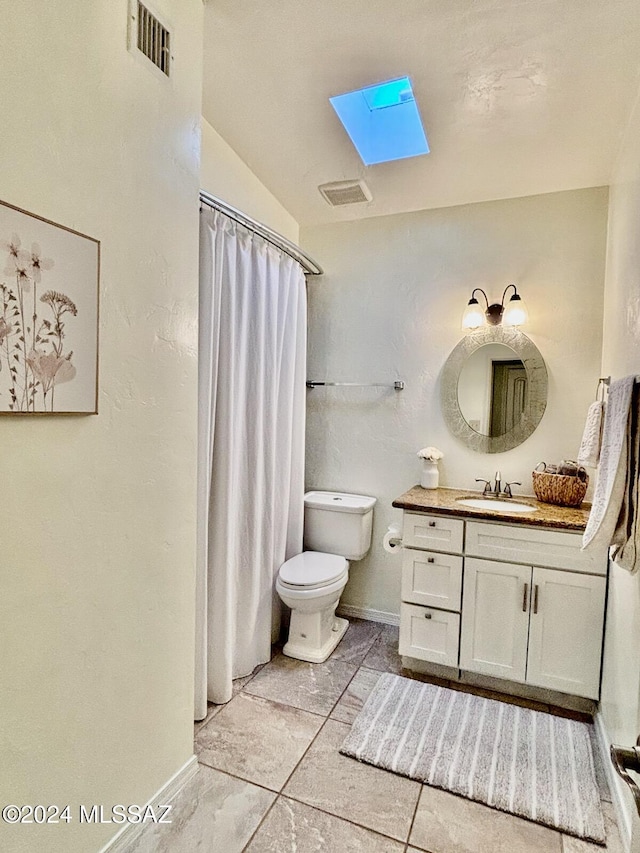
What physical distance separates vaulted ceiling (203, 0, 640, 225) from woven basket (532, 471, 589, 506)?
153 cm

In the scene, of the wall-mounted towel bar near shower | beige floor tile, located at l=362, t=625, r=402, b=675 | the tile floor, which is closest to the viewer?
the tile floor

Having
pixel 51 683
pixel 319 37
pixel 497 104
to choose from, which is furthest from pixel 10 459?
pixel 497 104

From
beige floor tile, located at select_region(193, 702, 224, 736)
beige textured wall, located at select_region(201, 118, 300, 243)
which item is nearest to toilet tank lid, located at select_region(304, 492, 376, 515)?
beige floor tile, located at select_region(193, 702, 224, 736)

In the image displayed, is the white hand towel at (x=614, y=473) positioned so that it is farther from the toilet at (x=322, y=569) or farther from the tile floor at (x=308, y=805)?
the toilet at (x=322, y=569)

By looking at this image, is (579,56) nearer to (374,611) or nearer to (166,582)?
(166,582)

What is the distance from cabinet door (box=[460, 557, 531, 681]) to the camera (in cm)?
200

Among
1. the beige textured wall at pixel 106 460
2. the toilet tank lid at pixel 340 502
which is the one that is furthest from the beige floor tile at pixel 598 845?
the toilet tank lid at pixel 340 502

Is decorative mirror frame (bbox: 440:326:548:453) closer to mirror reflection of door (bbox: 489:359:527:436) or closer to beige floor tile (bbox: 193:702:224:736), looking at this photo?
mirror reflection of door (bbox: 489:359:527:436)

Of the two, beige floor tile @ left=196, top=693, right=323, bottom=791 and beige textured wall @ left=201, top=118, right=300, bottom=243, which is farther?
beige textured wall @ left=201, top=118, right=300, bottom=243

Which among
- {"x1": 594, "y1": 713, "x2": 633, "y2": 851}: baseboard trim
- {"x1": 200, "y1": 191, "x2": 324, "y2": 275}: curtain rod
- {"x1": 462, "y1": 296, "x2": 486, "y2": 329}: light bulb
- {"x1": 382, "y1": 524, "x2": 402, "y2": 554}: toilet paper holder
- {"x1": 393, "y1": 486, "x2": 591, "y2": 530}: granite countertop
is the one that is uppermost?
{"x1": 200, "y1": 191, "x2": 324, "y2": 275}: curtain rod

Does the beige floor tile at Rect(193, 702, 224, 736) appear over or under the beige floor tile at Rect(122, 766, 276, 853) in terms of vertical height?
under

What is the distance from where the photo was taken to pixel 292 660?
230 centimetres

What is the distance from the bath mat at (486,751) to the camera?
1.49 meters

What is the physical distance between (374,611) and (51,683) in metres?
2.06
